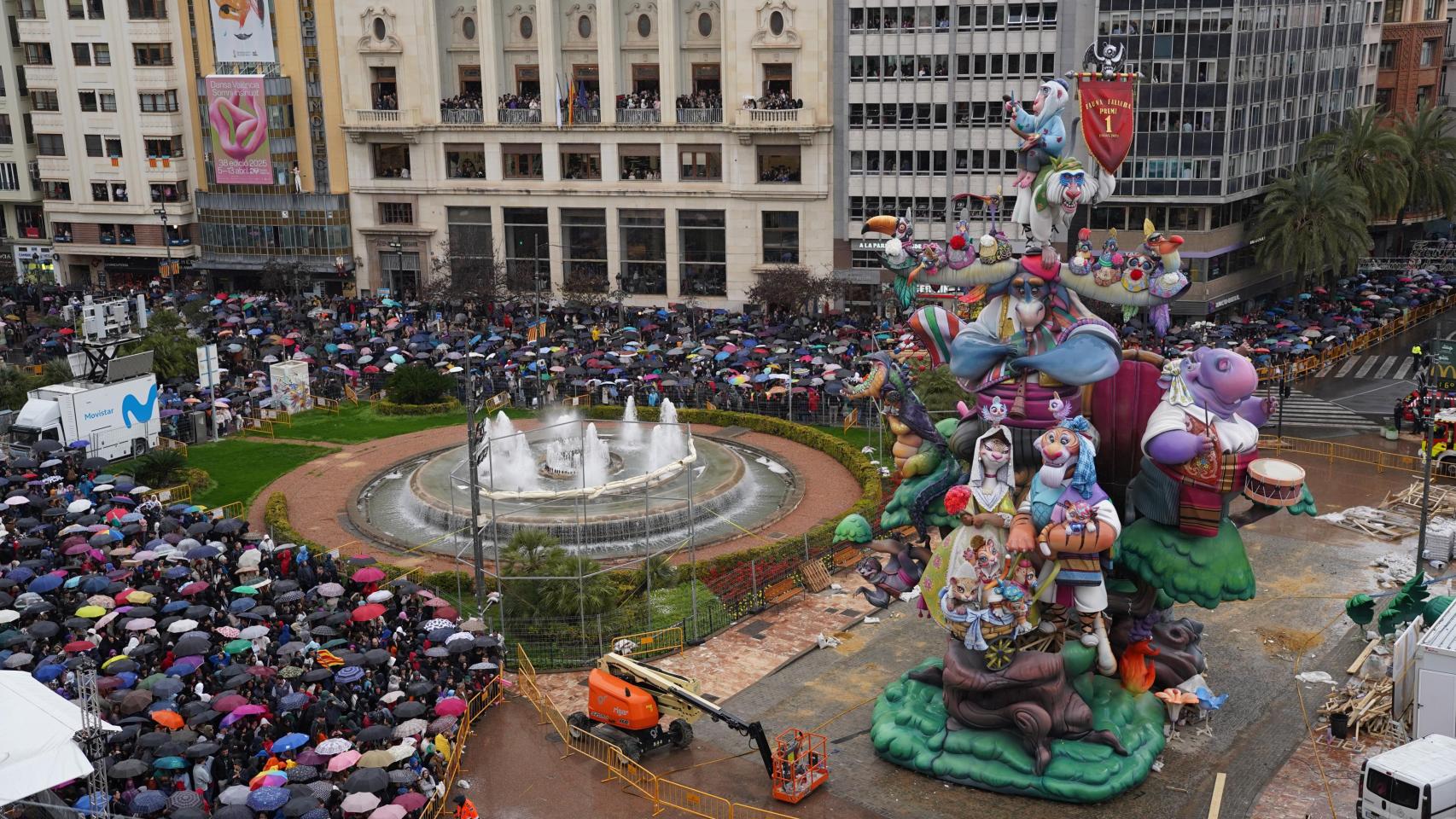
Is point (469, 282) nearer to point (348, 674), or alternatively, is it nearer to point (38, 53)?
point (38, 53)

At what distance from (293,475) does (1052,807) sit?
37.7 meters

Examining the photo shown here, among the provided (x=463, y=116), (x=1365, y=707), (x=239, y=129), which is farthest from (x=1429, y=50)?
(x=1365, y=707)

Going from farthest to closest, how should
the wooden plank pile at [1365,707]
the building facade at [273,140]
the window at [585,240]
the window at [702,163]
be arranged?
the building facade at [273,140]
the window at [585,240]
the window at [702,163]
the wooden plank pile at [1365,707]

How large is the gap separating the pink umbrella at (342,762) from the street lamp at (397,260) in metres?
65.9

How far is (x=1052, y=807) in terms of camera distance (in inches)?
1281

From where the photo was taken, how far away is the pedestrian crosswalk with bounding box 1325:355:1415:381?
244 feet

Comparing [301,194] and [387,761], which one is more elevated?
[301,194]

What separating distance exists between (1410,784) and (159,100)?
306ft

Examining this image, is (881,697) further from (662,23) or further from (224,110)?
(224,110)

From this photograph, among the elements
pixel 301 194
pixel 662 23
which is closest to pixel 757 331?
pixel 662 23

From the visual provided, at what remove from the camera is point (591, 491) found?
44969 millimetres

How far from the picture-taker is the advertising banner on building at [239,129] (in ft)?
314

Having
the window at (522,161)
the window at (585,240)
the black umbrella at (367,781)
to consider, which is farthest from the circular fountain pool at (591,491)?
the window at (522,161)

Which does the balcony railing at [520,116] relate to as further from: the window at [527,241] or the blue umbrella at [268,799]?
the blue umbrella at [268,799]
